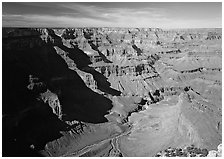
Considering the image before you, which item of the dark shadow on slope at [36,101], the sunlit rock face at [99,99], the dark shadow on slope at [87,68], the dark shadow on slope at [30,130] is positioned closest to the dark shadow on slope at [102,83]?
the dark shadow on slope at [87,68]

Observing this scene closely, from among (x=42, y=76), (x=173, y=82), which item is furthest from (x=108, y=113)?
(x=173, y=82)

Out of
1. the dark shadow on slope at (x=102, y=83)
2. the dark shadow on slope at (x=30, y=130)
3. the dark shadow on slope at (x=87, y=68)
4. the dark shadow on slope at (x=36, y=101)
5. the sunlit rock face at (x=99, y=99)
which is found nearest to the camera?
the dark shadow on slope at (x=30, y=130)

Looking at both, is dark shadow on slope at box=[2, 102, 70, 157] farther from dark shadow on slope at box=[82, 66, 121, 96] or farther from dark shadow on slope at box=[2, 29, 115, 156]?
dark shadow on slope at box=[82, 66, 121, 96]

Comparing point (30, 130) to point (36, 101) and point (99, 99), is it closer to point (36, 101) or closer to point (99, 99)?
point (36, 101)

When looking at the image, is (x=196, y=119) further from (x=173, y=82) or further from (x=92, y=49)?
(x=92, y=49)

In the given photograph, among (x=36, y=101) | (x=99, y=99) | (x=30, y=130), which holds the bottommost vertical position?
(x=30, y=130)

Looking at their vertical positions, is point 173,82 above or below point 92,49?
below

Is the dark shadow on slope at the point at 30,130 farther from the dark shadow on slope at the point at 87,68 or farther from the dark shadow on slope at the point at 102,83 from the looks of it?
the dark shadow on slope at the point at 87,68

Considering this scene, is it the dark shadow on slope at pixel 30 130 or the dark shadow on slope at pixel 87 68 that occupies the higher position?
the dark shadow on slope at pixel 87 68

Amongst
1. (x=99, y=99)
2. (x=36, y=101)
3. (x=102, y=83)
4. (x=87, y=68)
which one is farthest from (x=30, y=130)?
(x=87, y=68)
